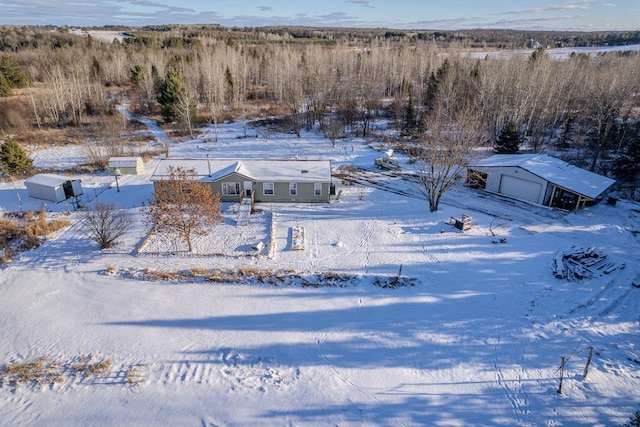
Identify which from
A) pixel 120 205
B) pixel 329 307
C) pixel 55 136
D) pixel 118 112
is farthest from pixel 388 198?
pixel 118 112

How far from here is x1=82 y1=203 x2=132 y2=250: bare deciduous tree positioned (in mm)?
21516

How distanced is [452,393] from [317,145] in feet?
109

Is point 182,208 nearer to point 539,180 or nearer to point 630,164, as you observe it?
point 539,180

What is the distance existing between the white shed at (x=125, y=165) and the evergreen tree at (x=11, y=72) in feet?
119

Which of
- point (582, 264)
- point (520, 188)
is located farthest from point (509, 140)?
point (582, 264)

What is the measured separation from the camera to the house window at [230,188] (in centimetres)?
2738

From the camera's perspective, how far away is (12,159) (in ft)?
102

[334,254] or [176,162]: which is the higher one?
[176,162]

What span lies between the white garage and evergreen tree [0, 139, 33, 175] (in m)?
36.2

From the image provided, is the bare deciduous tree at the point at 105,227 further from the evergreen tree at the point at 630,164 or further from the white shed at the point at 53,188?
the evergreen tree at the point at 630,164

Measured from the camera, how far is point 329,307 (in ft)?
57.9

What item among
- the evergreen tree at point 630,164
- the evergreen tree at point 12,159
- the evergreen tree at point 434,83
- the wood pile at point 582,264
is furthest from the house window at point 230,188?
the evergreen tree at point 434,83

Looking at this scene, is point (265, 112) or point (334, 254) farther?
point (265, 112)

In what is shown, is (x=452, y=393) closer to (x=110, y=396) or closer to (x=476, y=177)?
(x=110, y=396)
